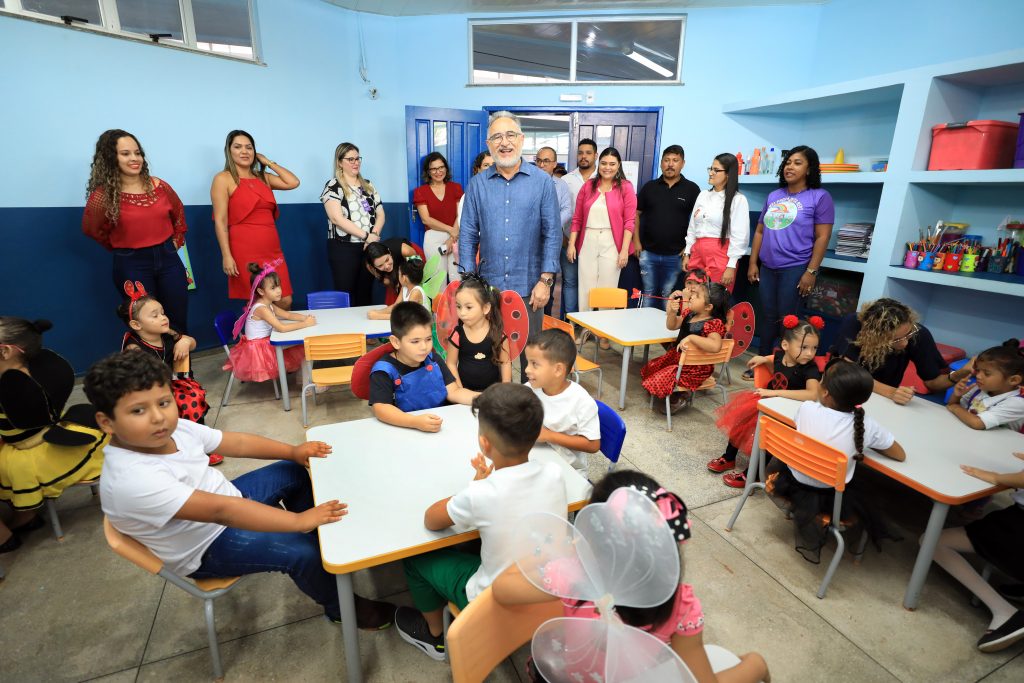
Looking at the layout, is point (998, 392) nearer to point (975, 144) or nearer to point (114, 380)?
point (975, 144)

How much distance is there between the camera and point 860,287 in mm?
4262

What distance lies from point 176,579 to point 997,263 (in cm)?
488

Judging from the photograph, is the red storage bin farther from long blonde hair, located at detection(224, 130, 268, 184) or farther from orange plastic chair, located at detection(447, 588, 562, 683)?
long blonde hair, located at detection(224, 130, 268, 184)

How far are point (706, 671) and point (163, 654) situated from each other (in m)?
1.72

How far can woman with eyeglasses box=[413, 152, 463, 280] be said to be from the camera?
479cm

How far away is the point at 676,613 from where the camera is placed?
97cm

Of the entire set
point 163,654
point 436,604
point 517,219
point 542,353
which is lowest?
point 163,654

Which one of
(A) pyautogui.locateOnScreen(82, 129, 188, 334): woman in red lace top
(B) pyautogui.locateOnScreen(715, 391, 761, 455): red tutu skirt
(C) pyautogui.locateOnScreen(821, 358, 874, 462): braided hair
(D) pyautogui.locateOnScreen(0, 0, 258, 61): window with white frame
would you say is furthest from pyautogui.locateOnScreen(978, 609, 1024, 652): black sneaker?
(D) pyautogui.locateOnScreen(0, 0, 258, 61): window with white frame

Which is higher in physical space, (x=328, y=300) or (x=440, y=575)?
(x=328, y=300)

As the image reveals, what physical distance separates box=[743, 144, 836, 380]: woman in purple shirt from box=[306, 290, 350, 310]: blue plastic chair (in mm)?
3239

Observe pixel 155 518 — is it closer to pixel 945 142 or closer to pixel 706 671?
pixel 706 671

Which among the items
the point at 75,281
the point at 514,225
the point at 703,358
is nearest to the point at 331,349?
the point at 514,225

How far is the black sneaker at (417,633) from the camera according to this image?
1.65 m

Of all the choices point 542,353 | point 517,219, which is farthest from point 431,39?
point 542,353
